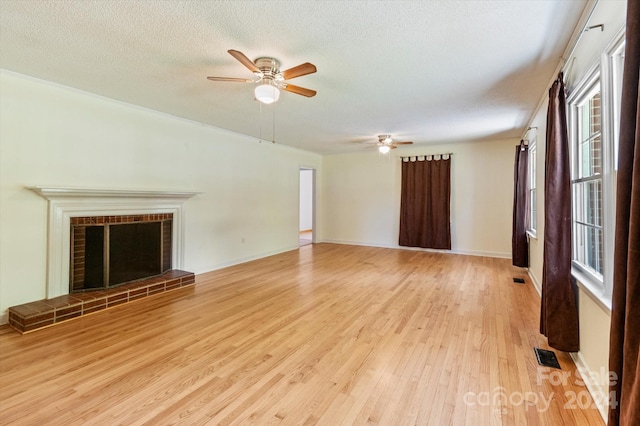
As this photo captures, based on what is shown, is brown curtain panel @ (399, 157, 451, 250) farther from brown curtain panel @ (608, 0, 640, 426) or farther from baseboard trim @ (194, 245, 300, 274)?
brown curtain panel @ (608, 0, 640, 426)

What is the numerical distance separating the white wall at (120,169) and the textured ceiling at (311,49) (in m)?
0.31

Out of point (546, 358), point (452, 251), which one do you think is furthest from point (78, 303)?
point (452, 251)

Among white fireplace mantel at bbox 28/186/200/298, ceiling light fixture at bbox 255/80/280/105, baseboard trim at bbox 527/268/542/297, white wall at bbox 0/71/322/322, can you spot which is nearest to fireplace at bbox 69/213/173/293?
white fireplace mantel at bbox 28/186/200/298

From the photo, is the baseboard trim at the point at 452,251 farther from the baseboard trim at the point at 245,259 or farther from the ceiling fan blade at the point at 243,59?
the ceiling fan blade at the point at 243,59

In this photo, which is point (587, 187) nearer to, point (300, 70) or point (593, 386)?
point (593, 386)

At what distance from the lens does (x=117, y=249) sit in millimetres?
3635

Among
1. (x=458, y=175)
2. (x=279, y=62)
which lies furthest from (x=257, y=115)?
(x=458, y=175)

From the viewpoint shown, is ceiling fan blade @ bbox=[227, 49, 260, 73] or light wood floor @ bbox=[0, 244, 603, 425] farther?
ceiling fan blade @ bbox=[227, 49, 260, 73]

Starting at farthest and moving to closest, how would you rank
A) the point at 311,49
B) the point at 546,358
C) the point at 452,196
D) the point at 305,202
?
the point at 305,202 → the point at 452,196 → the point at 311,49 → the point at 546,358

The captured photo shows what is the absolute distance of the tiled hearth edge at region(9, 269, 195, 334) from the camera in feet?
8.77

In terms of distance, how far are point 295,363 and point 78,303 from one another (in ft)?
8.13

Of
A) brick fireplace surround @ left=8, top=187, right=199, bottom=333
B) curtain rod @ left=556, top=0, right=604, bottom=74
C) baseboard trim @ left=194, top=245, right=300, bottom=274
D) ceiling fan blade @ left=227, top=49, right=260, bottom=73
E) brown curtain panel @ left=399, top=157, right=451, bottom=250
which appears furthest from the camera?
brown curtain panel @ left=399, top=157, right=451, bottom=250

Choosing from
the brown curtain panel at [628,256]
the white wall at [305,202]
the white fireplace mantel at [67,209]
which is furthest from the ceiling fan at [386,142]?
the white wall at [305,202]

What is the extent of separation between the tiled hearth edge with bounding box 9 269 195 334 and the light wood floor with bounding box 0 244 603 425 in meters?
0.10
